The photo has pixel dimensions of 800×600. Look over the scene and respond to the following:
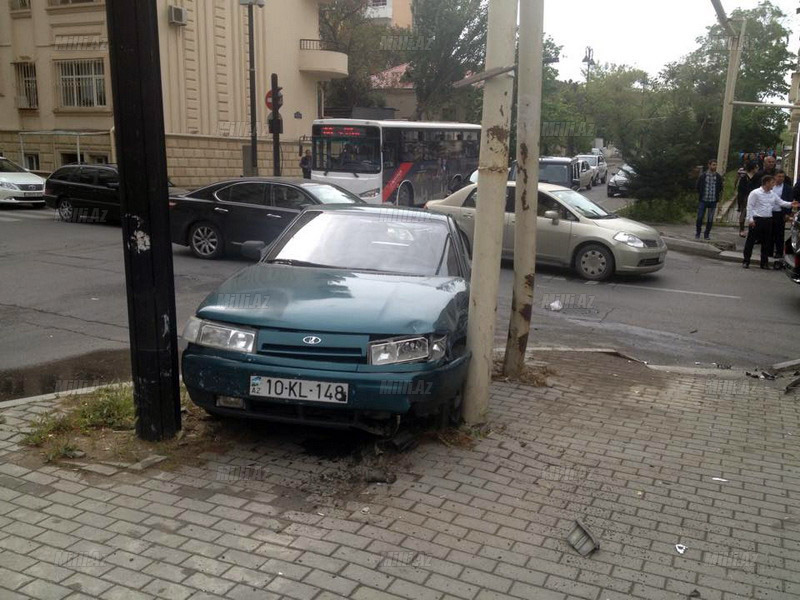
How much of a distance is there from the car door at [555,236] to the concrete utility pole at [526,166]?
262 inches

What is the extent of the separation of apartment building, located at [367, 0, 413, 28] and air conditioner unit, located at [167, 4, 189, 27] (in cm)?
3035

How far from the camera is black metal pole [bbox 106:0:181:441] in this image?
439 centimetres

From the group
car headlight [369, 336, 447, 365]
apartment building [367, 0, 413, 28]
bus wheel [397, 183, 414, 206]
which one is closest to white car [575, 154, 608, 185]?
apartment building [367, 0, 413, 28]

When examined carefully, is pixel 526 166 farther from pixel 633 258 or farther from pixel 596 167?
pixel 596 167

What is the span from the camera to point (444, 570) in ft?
11.5

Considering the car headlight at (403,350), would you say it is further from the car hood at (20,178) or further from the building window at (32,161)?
the building window at (32,161)

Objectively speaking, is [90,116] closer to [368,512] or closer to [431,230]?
[431,230]

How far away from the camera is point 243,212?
1343cm

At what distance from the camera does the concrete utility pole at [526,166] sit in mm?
6227

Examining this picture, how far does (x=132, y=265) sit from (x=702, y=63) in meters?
46.3

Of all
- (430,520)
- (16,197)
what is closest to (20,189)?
(16,197)

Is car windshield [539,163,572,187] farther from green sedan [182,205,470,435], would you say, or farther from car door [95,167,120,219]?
green sedan [182,205,470,435]

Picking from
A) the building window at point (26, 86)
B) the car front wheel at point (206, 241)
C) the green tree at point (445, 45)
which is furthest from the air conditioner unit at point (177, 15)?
the car front wheel at point (206, 241)

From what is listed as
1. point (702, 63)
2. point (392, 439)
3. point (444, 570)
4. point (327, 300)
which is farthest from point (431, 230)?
point (702, 63)
